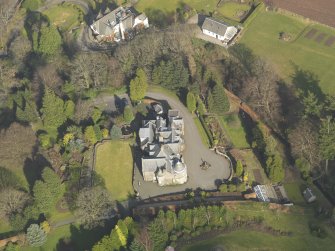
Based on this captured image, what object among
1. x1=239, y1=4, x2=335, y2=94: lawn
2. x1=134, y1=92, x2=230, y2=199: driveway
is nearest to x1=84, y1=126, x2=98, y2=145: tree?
x1=134, y1=92, x2=230, y2=199: driveway

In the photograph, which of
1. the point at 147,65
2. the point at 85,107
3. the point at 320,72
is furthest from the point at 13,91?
the point at 320,72

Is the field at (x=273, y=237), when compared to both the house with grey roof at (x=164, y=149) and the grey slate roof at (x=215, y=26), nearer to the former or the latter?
the house with grey roof at (x=164, y=149)

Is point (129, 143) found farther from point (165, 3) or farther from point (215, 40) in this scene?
point (165, 3)

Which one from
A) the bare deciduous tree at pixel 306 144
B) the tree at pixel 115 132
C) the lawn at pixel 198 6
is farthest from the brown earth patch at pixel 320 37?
the tree at pixel 115 132

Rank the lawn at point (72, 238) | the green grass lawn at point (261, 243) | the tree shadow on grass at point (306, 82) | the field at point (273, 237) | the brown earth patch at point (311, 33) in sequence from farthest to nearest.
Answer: the brown earth patch at point (311, 33) < the tree shadow on grass at point (306, 82) < the lawn at point (72, 238) < the field at point (273, 237) < the green grass lawn at point (261, 243)

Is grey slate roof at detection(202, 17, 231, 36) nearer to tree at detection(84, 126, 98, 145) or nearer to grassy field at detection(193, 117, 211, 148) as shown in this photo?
grassy field at detection(193, 117, 211, 148)

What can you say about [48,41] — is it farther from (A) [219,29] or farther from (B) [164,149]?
(B) [164,149]
